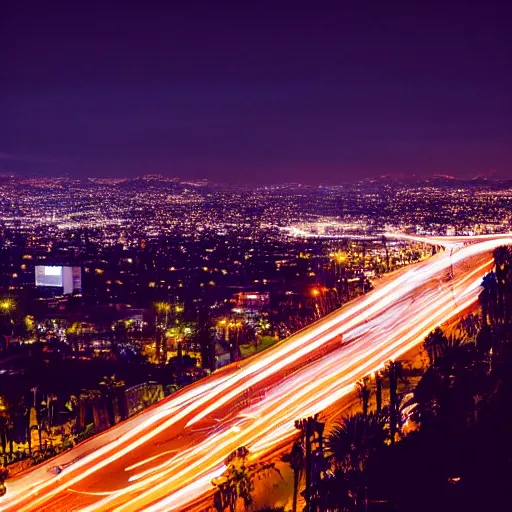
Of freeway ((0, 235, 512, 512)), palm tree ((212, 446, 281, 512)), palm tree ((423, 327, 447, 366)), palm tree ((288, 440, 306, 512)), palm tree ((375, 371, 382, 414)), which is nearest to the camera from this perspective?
palm tree ((212, 446, 281, 512))

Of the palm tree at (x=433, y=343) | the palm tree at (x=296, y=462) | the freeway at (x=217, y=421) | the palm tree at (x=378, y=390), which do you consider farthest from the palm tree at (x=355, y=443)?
the palm tree at (x=433, y=343)

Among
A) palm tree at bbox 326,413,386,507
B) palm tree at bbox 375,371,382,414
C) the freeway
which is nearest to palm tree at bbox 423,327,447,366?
the freeway

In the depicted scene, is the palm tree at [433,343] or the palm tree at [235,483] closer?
the palm tree at [235,483]

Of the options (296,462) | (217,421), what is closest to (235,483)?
(296,462)

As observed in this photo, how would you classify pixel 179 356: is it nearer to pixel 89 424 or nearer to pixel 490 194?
pixel 89 424

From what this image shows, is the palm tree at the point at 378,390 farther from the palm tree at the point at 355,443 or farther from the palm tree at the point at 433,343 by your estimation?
the palm tree at the point at 355,443

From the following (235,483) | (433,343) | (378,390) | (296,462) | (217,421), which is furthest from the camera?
(433,343)

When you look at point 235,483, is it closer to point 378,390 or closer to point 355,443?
point 355,443

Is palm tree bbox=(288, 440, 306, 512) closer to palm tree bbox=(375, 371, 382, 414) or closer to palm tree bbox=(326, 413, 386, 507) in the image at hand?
palm tree bbox=(326, 413, 386, 507)

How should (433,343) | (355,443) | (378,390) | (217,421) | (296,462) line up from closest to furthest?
(355,443) < (296,462) < (217,421) < (378,390) < (433,343)

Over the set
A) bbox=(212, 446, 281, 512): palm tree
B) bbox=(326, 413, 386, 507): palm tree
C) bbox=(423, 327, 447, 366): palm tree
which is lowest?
bbox=(212, 446, 281, 512): palm tree
